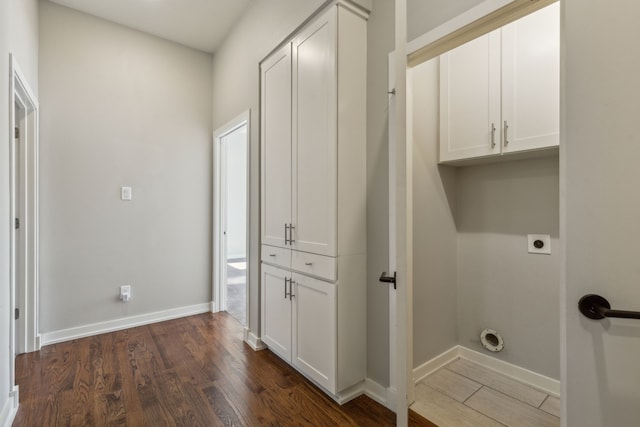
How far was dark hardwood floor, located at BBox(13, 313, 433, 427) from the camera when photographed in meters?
1.61

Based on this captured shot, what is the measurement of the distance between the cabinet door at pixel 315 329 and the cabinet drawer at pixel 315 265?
5 centimetres

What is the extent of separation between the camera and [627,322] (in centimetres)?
74

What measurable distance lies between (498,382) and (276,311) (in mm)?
1636

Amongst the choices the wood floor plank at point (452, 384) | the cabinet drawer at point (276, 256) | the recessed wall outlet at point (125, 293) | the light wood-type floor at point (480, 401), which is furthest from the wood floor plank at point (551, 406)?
the recessed wall outlet at point (125, 293)

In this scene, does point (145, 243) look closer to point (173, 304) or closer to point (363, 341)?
point (173, 304)

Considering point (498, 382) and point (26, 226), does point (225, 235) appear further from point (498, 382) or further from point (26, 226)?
point (498, 382)

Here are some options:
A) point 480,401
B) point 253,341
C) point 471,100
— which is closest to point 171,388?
point 253,341

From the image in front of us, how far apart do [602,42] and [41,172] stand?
3735 mm

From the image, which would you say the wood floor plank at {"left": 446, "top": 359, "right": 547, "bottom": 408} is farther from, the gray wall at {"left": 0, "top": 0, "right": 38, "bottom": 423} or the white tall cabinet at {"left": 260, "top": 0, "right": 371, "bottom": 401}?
the gray wall at {"left": 0, "top": 0, "right": 38, "bottom": 423}

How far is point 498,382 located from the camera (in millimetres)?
1933

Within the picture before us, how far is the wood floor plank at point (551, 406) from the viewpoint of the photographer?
1.64 m

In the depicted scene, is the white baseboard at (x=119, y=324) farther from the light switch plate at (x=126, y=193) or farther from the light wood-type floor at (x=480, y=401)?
the light wood-type floor at (x=480, y=401)

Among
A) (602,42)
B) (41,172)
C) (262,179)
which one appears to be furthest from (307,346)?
(41,172)

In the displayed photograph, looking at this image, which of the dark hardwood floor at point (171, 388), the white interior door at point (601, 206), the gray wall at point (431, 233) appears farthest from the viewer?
the gray wall at point (431, 233)
